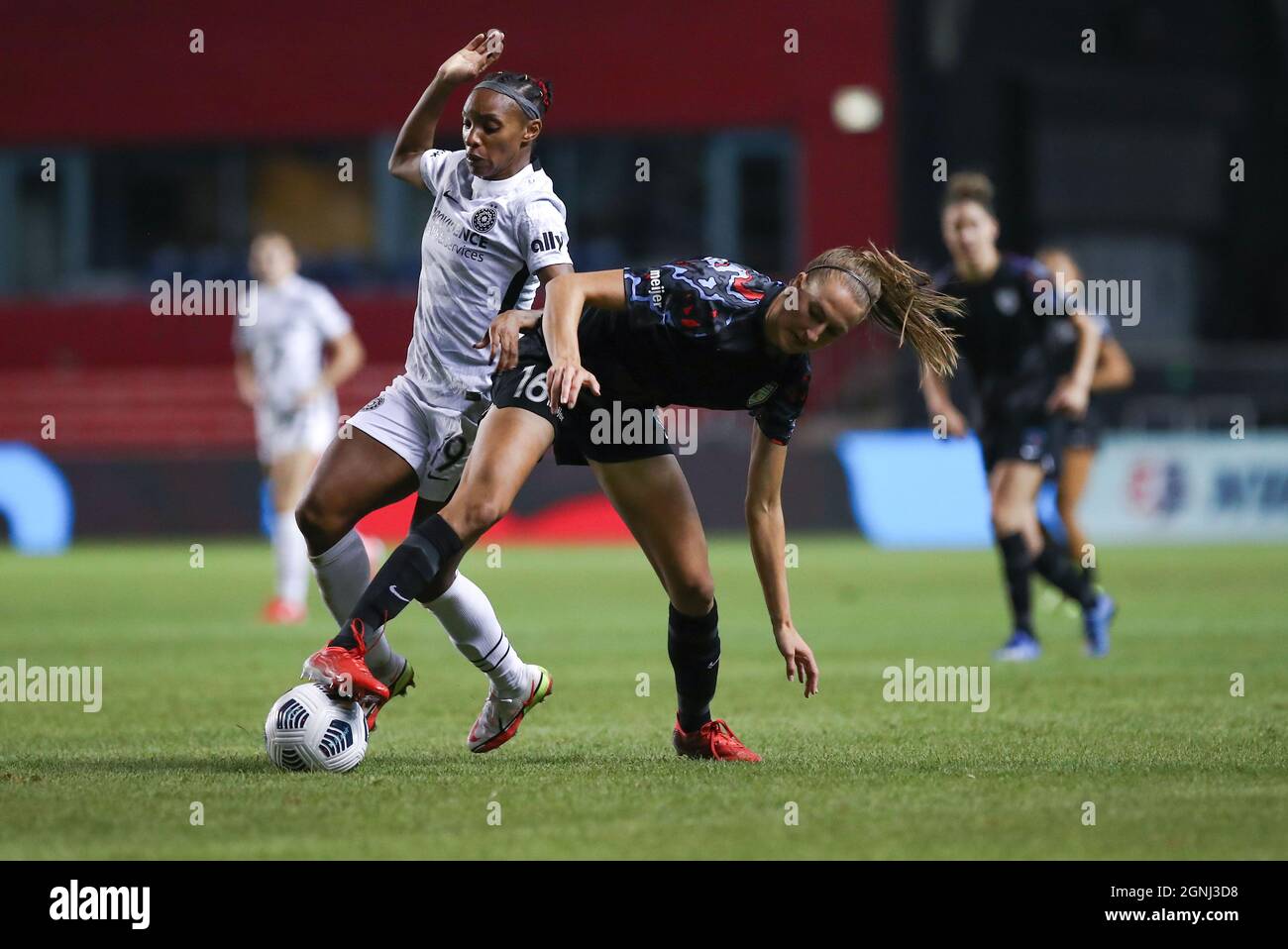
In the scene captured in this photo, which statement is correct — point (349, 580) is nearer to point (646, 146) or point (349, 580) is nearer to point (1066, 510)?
point (1066, 510)

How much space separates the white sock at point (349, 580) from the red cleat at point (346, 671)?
0.85 meters

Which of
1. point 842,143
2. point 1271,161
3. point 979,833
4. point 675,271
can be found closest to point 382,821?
point 979,833

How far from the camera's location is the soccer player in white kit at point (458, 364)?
6.38 meters

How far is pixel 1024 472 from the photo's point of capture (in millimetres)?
10203

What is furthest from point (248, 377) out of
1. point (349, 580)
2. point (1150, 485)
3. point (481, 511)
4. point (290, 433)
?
point (1150, 485)

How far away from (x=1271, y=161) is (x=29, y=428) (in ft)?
58.4

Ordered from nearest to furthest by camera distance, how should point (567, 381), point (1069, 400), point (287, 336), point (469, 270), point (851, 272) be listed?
point (567, 381), point (851, 272), point (469, 270), point (1069, 400), point (287, 336)

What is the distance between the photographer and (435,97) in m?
6.71

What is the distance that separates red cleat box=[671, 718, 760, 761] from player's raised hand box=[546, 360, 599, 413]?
4.64ft

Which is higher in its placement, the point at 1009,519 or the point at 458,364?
the point at 458,364

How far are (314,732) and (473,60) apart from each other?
2.37 m

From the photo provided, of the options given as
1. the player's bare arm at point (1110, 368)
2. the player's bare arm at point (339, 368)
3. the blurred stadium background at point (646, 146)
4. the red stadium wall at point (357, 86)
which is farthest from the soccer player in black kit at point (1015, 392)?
the red stadium wall at point (357, 86)

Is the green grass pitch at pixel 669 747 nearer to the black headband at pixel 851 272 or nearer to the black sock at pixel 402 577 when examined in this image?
the black sock at pixel 402 577

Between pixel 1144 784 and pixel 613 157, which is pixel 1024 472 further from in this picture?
pixel 613 157
